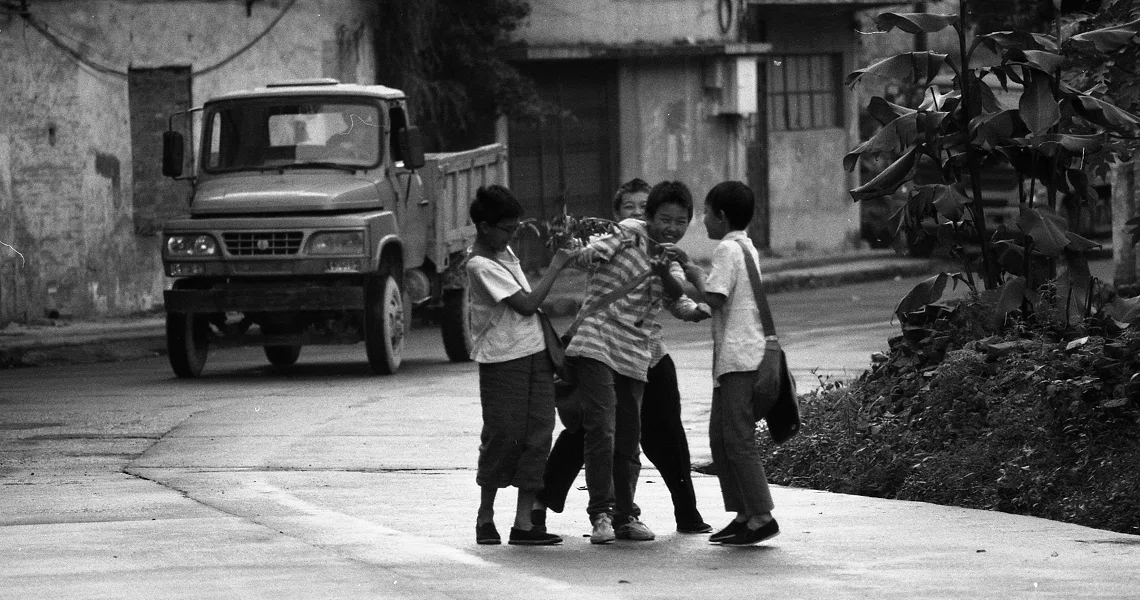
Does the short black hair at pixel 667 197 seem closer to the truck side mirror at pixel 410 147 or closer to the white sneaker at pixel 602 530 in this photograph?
the white sneaker at pixel 602 530

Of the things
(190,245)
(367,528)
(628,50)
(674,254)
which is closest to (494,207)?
(674,254)

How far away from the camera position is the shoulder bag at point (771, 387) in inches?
300

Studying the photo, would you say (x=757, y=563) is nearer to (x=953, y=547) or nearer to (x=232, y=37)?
(x=953, y=547)

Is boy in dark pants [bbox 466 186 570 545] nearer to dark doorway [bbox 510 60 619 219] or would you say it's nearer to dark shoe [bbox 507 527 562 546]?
dark shoe [bbox 507 527 562 546]

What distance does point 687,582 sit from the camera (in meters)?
6.91

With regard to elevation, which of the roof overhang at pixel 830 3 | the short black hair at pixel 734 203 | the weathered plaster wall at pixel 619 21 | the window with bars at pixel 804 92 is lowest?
the short black hair at pixel 734 203

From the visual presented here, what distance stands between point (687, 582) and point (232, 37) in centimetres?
1654

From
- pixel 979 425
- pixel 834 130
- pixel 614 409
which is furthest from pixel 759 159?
pixel 614 409

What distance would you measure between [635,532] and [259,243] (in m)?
8.13

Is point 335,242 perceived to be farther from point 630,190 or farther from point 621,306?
point 621,306

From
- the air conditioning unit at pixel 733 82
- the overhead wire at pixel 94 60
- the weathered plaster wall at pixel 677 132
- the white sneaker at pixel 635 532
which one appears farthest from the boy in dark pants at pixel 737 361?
the air conditioning unit at pixel 733 82

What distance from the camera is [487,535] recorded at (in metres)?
7.82

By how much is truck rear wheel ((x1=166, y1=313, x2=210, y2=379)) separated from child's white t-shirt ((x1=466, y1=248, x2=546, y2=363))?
8.16 metres

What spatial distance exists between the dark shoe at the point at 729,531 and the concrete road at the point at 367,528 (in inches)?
3.0
